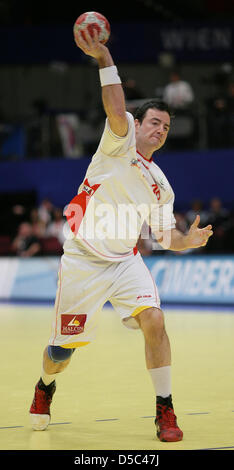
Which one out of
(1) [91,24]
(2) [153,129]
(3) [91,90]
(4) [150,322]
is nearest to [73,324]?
(4) [150,322]

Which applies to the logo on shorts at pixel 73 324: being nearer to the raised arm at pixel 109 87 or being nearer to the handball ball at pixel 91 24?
the raised arm at pixel 109 87

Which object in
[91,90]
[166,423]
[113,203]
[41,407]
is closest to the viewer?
[166,423]

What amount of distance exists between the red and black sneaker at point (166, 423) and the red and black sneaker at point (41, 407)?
3.10ft

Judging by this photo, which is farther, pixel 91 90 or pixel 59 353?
pixel 91 90

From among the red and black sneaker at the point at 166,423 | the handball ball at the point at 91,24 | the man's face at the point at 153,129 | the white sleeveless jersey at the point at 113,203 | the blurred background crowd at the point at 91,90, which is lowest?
the red and black sneaker at the point at 166,423

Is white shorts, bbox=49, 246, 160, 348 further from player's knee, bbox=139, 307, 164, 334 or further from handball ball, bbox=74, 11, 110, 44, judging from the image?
handball ball, bbox=74, 11, 110, 44

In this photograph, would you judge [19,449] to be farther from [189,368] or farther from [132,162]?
[189,368]

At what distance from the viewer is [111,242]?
6.46 metres

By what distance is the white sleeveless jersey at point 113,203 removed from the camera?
634 centimetres

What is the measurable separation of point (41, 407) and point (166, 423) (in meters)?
1.10

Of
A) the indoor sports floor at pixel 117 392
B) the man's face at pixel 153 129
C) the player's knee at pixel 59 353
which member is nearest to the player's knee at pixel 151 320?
the player's knee at pixel 59 353

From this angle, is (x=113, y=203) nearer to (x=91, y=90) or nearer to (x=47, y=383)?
(x=47, y=383)

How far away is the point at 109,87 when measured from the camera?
19.5 ft

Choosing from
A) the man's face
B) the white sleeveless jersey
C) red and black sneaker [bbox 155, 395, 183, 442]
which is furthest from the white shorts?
the man's face
